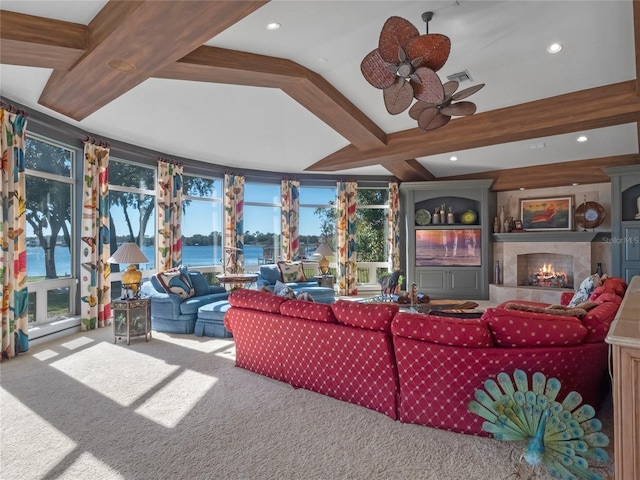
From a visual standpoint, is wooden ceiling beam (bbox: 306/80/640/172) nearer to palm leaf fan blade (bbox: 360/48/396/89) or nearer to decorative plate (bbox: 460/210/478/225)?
palm leaf fan blade (bbox: 360/48/396/89)

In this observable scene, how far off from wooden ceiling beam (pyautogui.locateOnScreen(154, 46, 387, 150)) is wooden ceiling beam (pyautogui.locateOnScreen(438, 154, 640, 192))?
15.6ft

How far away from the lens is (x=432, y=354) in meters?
2.52

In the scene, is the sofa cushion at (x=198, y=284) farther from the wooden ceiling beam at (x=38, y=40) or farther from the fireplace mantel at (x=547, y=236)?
the fireplace mantel at (x=547, y=236)

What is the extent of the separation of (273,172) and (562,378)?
23.7ft

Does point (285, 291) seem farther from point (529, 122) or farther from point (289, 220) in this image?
point (289, 220)

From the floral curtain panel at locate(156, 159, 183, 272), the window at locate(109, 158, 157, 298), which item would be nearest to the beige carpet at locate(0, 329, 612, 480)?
the window at locate(109, 158, 157, 298)

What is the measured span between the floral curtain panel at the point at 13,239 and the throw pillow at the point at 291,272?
4.02 meters

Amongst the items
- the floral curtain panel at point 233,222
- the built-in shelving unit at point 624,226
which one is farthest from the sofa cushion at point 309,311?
the built-in shelving unit at point 624,226

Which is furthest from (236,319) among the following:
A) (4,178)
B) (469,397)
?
(4,178)

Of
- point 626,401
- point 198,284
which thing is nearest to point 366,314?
point 626,401

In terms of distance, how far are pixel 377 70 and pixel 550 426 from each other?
101 inches

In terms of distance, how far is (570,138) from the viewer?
5.84 metres

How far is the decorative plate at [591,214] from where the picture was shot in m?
7.07

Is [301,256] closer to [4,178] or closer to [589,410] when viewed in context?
[4,178]
